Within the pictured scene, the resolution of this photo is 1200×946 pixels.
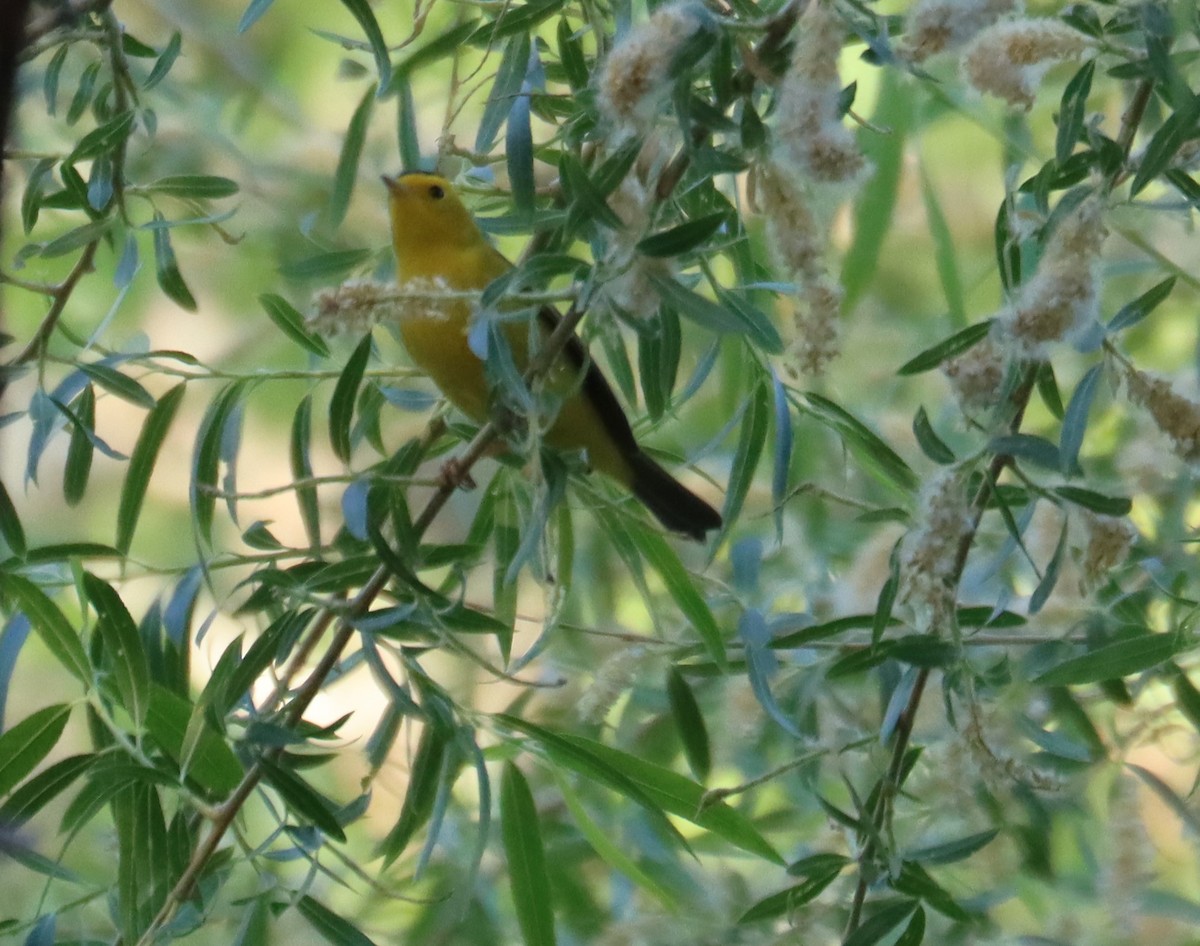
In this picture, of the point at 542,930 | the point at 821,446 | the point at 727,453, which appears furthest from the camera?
the point at 727,453

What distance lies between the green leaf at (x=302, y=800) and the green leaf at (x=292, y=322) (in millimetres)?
593

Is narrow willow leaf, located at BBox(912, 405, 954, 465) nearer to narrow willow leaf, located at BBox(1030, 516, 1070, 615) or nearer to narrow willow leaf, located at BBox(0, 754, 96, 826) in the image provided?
narrow willow leaf, located at BBox(1030, 516, 1070, 615)

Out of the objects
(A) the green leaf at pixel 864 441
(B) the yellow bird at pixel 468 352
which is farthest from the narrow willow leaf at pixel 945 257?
(B) the yellow bird at pixel 468 352

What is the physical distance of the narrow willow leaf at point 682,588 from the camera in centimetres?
167

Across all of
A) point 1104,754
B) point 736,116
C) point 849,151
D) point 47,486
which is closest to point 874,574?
point 1104,754

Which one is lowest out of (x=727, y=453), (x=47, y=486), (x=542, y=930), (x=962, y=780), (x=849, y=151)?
(x=542, y=930)

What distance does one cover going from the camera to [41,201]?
1769 mm

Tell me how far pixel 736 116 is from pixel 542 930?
A: 0.98m

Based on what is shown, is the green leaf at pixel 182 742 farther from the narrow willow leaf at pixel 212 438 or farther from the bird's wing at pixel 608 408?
the bird's wing at pixel 608 408

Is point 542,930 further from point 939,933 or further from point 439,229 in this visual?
point 439,229

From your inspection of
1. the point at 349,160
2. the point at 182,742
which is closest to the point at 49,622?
the point at 182,742

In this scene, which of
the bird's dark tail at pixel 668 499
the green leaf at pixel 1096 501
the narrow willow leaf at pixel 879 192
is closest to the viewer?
the green leaf at pixel 1096 501

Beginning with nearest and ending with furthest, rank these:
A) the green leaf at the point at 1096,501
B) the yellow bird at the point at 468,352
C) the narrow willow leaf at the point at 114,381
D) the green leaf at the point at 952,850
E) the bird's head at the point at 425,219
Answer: the green leaf at the point at 1096,501 < the green leaf at the point at 952,850 < the narrow willow leaf at the point at 114,381 < the yellow bird at the point at 468,352 < the bird's head at the point at 425,219

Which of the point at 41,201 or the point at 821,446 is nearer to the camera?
the point at 41,201
